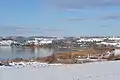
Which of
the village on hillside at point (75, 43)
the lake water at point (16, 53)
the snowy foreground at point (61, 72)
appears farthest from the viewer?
the village on hillside at point (75, 43)

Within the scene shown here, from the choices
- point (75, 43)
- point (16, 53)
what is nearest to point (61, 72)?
point (16, 53)

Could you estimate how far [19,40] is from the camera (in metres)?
3.52

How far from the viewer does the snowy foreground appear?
79.7 inches

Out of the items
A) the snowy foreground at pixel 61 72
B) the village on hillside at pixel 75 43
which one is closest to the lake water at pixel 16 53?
the village on hillside at pixel 75 43

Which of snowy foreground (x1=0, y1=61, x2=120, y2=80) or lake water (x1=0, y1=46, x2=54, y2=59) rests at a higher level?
lake water (x1=0, y1=46, x2=54, y2=59)

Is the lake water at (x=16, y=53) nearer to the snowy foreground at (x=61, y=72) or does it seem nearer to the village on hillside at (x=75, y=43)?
the village on hillside at (x=75, y=43)

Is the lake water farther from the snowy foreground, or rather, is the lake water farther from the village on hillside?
the snowy foreground

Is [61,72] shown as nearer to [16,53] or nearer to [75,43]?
[16,53]

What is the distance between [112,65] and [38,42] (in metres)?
1.63

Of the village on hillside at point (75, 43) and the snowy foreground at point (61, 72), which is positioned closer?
the snowy foreground at point (61, 72)

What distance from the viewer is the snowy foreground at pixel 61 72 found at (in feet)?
6.64

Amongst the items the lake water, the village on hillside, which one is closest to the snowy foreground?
the lake water

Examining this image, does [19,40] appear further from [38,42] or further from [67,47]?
[67,47]

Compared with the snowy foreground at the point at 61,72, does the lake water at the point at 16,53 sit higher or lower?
higher
